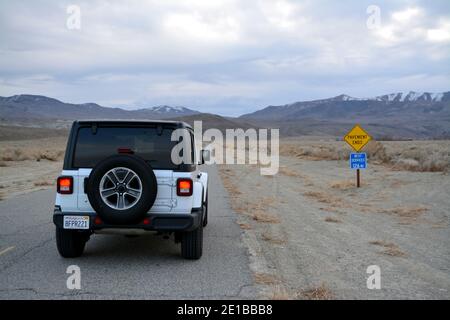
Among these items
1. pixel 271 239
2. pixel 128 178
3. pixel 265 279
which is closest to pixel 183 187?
pixel 128 178

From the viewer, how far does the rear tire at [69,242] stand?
751 cm

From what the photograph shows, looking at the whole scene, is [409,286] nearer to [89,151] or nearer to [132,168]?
[132,168]

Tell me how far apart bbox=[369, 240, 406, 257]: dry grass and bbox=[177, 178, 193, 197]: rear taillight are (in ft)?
11.8

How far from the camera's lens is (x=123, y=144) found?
7395 millimetres

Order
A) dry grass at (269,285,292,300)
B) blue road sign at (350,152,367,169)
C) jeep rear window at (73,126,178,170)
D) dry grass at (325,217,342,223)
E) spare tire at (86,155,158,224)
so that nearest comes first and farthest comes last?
1. dry grass at (269,285,292,300)
2. spare tire at (86,155,158,224)
3. jeep rear window at (73,126,178,170)
4. dry grass at (325,217,342,223)
5. blue road sign at (350,152,367,169)

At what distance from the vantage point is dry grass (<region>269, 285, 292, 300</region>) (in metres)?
5.76

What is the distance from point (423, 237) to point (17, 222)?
8.35m

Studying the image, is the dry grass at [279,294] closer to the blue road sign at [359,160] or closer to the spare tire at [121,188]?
the spare tire at [121,188]

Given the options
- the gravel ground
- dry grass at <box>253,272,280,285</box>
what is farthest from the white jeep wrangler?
the gravel ground

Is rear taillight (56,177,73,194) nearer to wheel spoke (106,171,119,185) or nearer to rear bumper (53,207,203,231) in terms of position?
rear bumper (53,207,203,231)

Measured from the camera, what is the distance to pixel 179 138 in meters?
7.49

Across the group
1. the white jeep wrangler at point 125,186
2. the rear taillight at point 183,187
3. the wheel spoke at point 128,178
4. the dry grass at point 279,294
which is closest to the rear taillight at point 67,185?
the white jeep wrangler at point 125,186

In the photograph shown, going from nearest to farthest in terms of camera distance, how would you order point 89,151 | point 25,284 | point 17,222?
1. point 25,284
2. point 89,151
3. point 17,222
